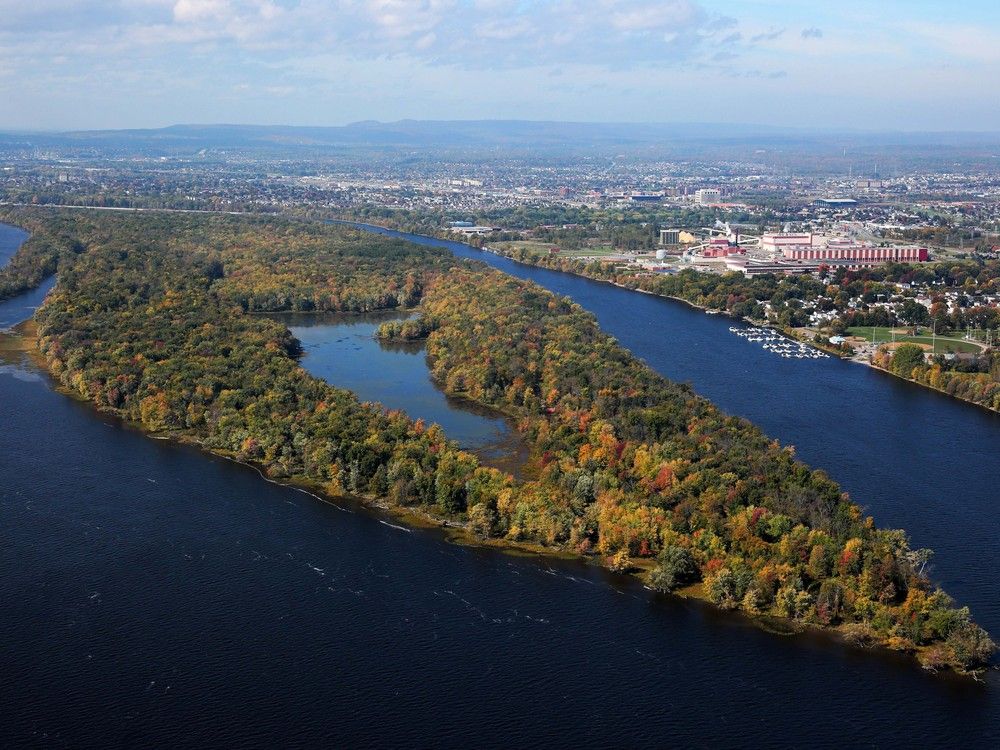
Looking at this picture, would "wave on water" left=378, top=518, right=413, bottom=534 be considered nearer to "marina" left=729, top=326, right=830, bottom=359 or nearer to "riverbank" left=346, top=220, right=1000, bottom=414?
"riverbank" left=346, top=220, right=1000, bottom=414

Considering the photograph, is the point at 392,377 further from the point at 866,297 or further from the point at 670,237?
the point at 670,237

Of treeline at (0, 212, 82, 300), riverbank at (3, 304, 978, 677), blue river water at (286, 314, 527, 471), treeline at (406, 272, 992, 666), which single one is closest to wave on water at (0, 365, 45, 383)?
riverbank at (3, 304, 978, 677)

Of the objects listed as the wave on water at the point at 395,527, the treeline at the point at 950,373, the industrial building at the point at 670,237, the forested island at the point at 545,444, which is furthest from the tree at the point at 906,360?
the industrial building at the point at 670,237

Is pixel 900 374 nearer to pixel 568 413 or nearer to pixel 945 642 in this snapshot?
pixel 568 413

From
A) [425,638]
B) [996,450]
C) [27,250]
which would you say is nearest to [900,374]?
[996,450]

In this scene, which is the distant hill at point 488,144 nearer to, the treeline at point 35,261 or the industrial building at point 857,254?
the industrial building at point 857,254

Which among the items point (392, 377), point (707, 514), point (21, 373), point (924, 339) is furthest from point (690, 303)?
point (707, 514)
